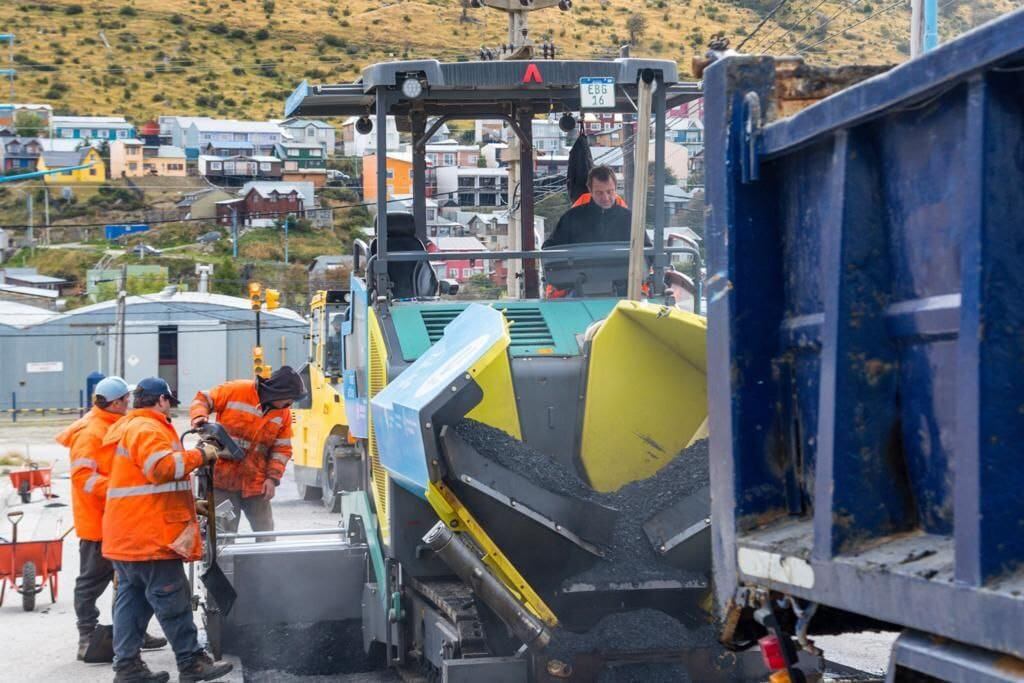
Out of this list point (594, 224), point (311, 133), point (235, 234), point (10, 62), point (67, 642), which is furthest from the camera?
point (10, 62)

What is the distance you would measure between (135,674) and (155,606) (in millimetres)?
447

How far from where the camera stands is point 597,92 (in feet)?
24.4

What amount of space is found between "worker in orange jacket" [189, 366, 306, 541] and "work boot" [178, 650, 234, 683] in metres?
2.28

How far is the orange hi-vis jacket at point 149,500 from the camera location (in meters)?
8.02

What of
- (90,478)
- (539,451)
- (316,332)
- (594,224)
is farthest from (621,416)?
(316,332)

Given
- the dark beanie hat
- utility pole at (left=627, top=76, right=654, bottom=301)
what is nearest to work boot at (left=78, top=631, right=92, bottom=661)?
the dark beanie hat

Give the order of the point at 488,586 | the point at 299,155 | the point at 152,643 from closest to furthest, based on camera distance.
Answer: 1. the point at 488,586
2. the point at 152,643
3. the point at 299,155

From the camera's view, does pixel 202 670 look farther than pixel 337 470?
No

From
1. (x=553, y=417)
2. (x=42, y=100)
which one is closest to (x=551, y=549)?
(x=553, y=417)

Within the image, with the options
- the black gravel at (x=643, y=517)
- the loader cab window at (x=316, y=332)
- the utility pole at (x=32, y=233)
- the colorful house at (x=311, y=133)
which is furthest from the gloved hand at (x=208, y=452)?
the colorful house at (x=311, y=133)

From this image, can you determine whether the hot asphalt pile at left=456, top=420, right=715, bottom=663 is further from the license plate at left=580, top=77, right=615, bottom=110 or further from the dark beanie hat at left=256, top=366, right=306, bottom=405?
the dark beanie hat at left=256, top=366, right=306, bottom=405

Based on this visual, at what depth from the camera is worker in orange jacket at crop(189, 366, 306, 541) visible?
34.3 feet

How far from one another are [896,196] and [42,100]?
13830 centimetres

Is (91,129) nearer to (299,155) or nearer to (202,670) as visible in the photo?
(299,155)
